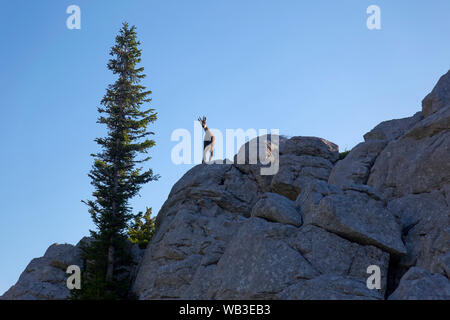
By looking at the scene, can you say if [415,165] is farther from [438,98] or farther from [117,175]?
[117,175]

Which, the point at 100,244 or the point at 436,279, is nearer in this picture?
the point at 436,279

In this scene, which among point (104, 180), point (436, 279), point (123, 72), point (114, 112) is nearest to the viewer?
point (436, 279)

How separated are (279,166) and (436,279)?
18.0 metres

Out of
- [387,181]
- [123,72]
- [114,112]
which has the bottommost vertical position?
[387,181]

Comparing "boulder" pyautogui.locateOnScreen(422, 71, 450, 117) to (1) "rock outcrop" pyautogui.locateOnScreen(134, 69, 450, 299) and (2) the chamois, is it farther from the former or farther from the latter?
(2) the chamois

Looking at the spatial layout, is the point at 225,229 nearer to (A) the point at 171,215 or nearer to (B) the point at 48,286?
(A) the point at 171,215

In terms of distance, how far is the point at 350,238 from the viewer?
51.6 ft

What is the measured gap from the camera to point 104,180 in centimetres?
3275

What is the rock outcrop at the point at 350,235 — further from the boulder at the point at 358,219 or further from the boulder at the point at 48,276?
the boulder at the point at 48,276

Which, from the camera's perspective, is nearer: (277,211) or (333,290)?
(333,290)

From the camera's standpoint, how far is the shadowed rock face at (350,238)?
13.8m

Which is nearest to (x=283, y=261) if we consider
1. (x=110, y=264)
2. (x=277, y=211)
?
(x=277, y=211)

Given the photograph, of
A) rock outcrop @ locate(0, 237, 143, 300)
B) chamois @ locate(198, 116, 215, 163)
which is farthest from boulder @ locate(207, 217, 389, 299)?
chamois @ locate(198, 116, 215, 163)

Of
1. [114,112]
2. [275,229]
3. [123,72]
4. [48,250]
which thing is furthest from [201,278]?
[123,72]
